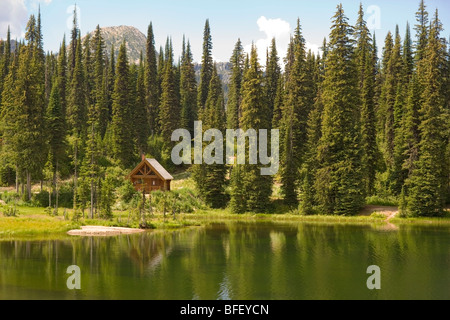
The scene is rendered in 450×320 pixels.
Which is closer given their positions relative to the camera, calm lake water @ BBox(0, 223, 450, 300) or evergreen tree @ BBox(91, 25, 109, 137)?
calm lake water @ BBox(0, 223, 450, 300)

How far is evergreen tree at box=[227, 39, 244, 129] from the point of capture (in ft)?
247

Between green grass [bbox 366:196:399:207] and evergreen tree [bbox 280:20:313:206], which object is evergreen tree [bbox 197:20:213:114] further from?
green grass [bbox 366:196:399:207]

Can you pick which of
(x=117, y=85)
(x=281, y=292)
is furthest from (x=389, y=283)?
(x=117, y=85)

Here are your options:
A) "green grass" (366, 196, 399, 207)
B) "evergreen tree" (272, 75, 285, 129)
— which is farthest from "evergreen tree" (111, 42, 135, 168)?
"green grass" (366, 196, 399, 207)

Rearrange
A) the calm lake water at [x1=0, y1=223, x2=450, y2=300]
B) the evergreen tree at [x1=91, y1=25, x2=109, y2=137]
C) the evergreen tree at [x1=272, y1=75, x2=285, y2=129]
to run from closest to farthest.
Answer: the calm lake water at [x1=0, y1=223, x2=450, y2=300] < the evergreen tree at [x1=272, y1=75, x2=285, y2=129] < the evergreen tree at [x1=91, y1=25, x2=109, y2=137]

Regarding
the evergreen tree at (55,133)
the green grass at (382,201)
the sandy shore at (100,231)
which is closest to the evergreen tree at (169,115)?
the evergreen tree at (55,133)

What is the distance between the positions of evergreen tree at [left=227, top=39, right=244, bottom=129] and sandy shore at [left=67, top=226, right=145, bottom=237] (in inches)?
1472

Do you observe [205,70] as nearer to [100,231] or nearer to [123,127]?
[123,127]

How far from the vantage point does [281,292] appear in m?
21.0

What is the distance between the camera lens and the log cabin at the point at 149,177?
188 feet

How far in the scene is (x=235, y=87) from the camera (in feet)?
264

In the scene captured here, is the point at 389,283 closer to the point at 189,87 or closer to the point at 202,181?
the point at 202,181

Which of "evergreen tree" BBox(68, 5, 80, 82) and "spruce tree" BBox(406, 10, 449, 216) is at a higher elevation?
"evergreen tree" BBox(68, 5, 80, 82)

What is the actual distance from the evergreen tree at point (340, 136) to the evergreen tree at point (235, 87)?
22502mm
